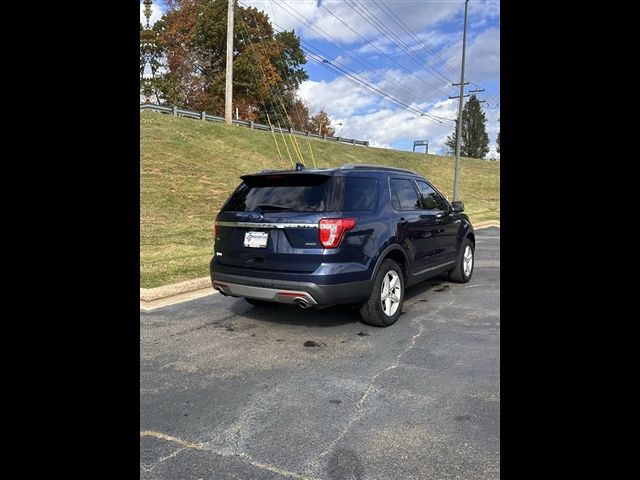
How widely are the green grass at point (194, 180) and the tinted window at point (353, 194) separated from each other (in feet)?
10.8

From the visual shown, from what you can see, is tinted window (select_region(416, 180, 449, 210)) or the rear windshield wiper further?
tinted window (select_region(416, 180, 449, 210))

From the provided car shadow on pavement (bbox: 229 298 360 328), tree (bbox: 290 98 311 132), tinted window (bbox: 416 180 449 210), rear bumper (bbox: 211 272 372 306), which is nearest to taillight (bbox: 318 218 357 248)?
rear bumper (bbox: 211 272 372 306)

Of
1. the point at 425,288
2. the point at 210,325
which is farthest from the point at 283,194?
the point at 425,288

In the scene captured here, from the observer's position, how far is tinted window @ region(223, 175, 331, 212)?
4.66 metres

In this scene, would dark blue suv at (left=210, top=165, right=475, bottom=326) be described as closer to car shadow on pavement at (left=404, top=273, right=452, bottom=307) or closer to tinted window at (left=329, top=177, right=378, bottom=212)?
tinted window at (left=329, top=177, right=378, bottom=212)

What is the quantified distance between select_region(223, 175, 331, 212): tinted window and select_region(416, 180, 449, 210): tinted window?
6.83 ft

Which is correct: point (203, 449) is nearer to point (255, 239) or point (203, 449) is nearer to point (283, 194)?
point (255, 239)

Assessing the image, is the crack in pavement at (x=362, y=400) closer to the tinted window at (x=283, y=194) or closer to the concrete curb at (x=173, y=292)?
the tinted window at (x=283, y=194)
